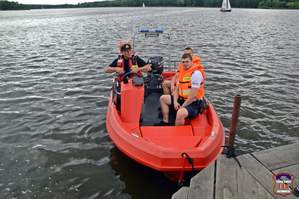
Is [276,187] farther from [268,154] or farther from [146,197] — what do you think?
[146,197]

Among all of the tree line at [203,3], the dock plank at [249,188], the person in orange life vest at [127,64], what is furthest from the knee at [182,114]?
the tree line at [203,3]

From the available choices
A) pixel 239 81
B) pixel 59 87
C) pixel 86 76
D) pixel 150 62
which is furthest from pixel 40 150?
pixel 239 81

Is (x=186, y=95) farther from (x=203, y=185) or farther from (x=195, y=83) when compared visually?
(x=203, y=185)

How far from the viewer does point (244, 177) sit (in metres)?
3.88

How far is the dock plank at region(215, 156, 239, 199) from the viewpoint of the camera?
11.9 feet

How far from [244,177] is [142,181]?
6.72 feet

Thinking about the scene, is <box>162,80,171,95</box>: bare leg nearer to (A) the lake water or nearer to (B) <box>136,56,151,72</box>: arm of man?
(B) <box>136,56,151,72</box>: arm of man

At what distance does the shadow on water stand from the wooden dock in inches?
48.0

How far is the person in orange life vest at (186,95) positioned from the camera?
18.0ft

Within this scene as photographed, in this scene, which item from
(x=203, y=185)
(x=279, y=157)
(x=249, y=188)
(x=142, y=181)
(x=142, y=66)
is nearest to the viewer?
(x=249, y=188)

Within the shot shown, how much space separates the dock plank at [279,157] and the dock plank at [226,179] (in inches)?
18.1

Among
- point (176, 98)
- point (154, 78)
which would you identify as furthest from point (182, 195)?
point (154, 78)

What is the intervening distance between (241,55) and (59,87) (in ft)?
33.9

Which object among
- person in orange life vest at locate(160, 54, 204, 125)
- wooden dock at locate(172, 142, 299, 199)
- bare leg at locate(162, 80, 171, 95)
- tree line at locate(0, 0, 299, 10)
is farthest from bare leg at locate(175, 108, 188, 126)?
tree line at locate(0, 0, 299, 10)
